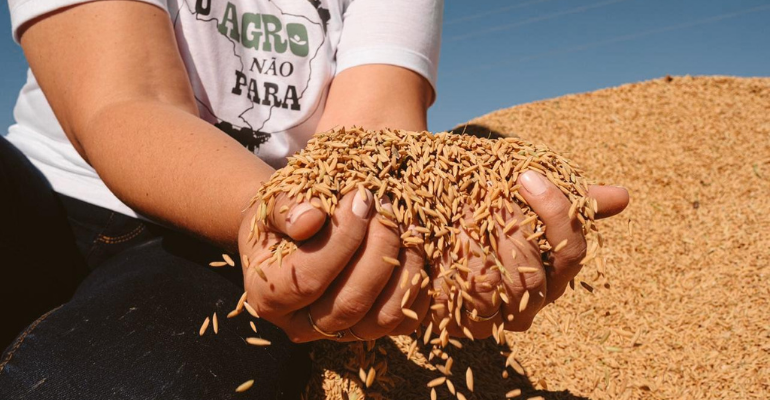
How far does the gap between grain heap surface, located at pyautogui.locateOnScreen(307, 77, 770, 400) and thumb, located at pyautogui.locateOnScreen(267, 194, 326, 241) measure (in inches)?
25.1

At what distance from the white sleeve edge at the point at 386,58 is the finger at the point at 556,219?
0.90 metres

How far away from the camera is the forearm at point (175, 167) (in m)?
1.08

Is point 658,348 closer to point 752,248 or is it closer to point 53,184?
point 752,248

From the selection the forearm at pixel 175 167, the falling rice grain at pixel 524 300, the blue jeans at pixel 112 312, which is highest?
the falling rice grain at pixel 524 300

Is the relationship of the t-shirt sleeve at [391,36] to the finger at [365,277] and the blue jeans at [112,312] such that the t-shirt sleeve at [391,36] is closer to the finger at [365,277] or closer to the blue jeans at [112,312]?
the blue jeans at [112,312]

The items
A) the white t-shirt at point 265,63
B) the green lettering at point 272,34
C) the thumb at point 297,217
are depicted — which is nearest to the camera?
the thumb at point 297,217

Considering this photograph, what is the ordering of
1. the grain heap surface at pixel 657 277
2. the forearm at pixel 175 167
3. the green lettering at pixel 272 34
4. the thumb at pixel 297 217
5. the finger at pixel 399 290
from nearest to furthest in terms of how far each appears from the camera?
the thumb at pixel 297 217, the finger at pixel 399 290, the forearm at pixel 175 167, the green lettering at pixel 272 34, the grain heap surface at pixel 657 277

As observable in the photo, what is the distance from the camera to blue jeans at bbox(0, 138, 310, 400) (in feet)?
4.04

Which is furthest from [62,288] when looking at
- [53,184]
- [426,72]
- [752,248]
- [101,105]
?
[752,248]

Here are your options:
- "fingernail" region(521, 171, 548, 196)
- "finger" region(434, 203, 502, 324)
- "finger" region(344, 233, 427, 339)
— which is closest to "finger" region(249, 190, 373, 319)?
"finger" region(344, 233, 427, 339)

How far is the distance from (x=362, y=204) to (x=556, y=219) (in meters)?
0.41

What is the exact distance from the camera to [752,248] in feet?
9.57

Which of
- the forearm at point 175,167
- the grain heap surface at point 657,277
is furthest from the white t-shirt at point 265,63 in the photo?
the grain heap surface at point 657,277

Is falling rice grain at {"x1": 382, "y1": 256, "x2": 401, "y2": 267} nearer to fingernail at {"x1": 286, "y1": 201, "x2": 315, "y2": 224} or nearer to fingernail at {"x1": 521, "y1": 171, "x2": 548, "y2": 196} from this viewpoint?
fingernail at {"x1": 286, "y1": 201, "x2": 315, "y2": 224}
